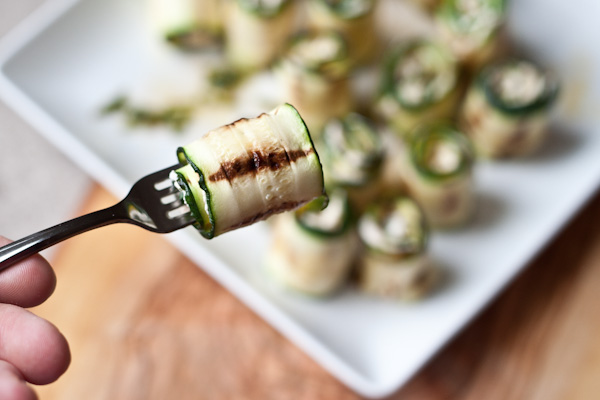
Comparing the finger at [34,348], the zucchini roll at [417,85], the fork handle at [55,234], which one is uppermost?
the fork handle at [55,234]

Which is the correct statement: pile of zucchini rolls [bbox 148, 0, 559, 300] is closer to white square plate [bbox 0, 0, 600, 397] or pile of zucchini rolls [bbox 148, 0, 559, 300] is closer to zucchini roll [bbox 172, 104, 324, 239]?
white square plate [bbox 0, 0, 600, 397]

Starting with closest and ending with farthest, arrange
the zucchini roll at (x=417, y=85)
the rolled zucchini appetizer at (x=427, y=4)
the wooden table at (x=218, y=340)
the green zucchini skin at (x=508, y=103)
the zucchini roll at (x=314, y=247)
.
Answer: the zucchini roll at (x=314, y=247)
the wooden table at (x=218, y=340)
the green zucchini skin at (x=508, y=103)
the zucchini roll at (x=417, y=85)
the rolled zucchini appetizer at (x=427, y=4)

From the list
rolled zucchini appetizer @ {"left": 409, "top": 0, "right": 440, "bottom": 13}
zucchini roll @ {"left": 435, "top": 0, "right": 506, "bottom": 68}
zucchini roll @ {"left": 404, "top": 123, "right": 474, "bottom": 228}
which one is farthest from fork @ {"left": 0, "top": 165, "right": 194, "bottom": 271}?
rolled zucchini appetizer @ {"left": 409, "top": 0, "right": 440, "bottom": 13}

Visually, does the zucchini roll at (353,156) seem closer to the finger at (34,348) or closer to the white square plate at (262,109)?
the white square plate at (262,109)

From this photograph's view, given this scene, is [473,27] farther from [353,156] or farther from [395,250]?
[395,250]

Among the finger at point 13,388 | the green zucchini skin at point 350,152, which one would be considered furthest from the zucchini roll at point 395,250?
the finger at point 13,388

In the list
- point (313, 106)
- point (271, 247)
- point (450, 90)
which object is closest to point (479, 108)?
point (450, 90)

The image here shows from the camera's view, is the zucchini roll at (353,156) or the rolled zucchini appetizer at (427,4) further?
the rolled zucchini appetizer at (427,4)
